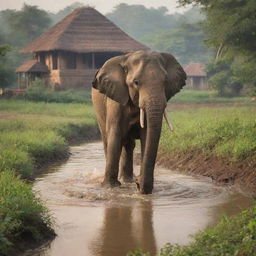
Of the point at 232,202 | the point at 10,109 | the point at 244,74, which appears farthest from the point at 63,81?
the point at 232,202

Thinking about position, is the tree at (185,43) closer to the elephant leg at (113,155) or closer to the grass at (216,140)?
the grass at (216,140)

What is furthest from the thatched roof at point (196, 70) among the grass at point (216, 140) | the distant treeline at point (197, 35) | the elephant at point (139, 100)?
the elephant at point (139, 100)

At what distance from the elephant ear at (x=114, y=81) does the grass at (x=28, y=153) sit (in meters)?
2.26

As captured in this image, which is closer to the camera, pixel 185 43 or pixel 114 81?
pixel 114 81

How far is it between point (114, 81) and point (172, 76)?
1070 millimetres

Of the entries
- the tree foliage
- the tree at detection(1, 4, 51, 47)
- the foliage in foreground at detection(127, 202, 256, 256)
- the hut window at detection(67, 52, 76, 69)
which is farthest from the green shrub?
the tree at detection(1, 4, 51, 47)

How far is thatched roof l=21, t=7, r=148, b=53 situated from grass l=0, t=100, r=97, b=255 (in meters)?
7.11

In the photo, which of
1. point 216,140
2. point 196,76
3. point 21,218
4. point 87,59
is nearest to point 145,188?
point 21,218

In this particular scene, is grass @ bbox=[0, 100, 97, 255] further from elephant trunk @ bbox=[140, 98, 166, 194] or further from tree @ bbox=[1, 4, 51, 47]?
tree @ bbox=[1, 4, 51, 47]

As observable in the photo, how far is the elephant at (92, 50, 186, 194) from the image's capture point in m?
9.90

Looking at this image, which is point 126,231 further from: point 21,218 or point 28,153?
point 28,153

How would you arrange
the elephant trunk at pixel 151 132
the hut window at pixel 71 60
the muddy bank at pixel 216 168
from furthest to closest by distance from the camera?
1. the hut window at pixel 71 60
2. the muddy bank at pixel 216 168
3. the elephant trunk at pixel 151 132

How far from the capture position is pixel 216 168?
12758 mm

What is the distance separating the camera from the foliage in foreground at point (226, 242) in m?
6.00
